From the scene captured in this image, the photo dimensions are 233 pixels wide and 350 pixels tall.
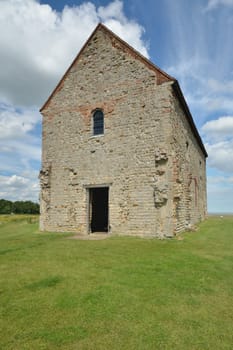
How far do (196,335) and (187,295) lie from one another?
1444mm

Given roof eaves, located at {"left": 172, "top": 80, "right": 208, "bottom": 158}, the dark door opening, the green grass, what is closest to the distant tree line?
the dark door opening

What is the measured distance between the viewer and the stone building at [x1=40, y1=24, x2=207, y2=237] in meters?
11.9

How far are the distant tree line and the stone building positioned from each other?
36985 mm

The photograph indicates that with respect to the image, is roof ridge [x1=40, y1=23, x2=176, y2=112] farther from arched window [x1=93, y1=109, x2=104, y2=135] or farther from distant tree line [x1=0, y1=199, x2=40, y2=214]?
distant tree line [x1=0, y1=199, x2=40, y2=214]

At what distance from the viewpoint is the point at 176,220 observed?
1185 cm

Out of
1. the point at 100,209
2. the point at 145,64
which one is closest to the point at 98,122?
the point at 145,64

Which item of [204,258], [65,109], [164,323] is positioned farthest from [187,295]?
[65,109]

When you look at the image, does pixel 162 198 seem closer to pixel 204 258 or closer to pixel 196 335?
pixel 204 258

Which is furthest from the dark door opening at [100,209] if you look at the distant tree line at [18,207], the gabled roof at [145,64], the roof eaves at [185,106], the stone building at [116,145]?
the distant tree line at [18,207]

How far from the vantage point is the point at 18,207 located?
5238 centimetres

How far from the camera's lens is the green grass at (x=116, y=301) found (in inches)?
140

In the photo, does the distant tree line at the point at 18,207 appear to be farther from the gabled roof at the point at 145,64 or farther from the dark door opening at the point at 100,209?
the gabled roof at the point at 145,64

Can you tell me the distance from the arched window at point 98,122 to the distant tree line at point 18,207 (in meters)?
39.9

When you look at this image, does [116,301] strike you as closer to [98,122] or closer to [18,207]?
[98,122]
